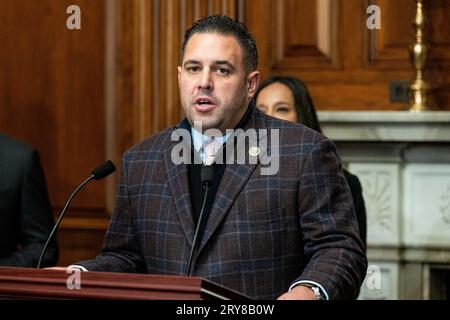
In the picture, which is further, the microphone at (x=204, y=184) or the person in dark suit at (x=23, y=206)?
the person in dark suit at (x=23, y=206)

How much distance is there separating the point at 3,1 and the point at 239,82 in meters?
2.87

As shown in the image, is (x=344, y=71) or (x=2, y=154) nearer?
(x=2, y=154)

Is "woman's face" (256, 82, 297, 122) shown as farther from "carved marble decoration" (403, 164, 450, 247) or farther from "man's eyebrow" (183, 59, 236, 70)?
"man's eyebrow" (183, 59, 236, 70)

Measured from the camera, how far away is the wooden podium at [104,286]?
1.87 metres

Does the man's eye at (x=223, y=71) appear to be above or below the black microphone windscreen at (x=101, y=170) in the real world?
above

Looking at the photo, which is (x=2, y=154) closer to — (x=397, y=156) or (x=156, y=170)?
(x=156, y=170)

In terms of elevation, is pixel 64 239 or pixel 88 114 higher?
pixel 88 114

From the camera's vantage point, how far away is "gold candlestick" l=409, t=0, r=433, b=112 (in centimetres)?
422

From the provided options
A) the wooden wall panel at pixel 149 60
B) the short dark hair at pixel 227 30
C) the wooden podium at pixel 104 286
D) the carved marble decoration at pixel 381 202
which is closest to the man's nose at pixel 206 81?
the short dark hair at pixel 227 30

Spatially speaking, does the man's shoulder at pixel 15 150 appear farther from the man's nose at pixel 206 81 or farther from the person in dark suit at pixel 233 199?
the man's nose at pixel 206 81

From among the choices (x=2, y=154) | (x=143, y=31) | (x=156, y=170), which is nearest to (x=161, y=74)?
(x=143, y=31)

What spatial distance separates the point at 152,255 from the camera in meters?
2.51

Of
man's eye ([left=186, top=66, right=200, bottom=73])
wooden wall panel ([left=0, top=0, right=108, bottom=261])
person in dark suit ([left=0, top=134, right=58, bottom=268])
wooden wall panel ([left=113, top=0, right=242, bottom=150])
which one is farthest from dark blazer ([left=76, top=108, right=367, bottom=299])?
wooden wall panel ([left=0, top=0, right=108, bottom=261])

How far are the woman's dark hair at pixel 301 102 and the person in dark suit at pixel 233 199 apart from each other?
1.27 metres
